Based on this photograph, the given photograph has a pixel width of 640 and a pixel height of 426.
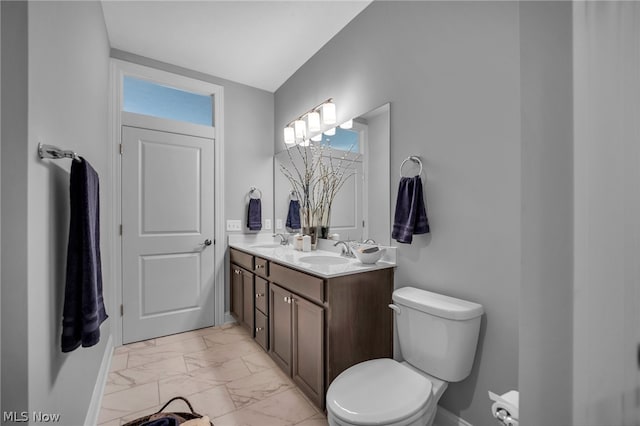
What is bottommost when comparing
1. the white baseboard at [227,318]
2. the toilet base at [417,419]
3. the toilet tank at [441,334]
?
the white baseboard at [227,318]

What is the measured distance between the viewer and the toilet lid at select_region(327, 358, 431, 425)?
104 centimetres

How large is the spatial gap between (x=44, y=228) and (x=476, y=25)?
198cm

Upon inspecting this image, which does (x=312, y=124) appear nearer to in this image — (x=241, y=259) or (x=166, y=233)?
(x=241, y=259)

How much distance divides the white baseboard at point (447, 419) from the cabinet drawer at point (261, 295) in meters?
1.32

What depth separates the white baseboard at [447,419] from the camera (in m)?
1.42

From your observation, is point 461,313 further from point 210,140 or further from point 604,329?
point 210,140

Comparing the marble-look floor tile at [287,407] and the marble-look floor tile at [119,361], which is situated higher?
the marble-look floor tile at [287,407]

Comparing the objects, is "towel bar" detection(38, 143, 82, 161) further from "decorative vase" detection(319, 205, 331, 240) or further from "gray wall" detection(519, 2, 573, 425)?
"decorative vase" detection(319, 205, 331, 240)

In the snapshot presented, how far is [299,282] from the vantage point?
173cm

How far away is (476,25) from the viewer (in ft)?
4.42

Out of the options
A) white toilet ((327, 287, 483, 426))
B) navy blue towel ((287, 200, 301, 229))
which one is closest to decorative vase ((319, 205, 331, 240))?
navy blue towel ((287, 200, 301, 229))

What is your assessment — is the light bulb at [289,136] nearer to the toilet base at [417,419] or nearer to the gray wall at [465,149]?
the gray wall at [465,149]

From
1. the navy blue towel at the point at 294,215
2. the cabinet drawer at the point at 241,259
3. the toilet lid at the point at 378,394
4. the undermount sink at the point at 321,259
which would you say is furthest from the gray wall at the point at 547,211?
the navy blue towel at the point at 294,215

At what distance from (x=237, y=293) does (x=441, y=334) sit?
210 cm
